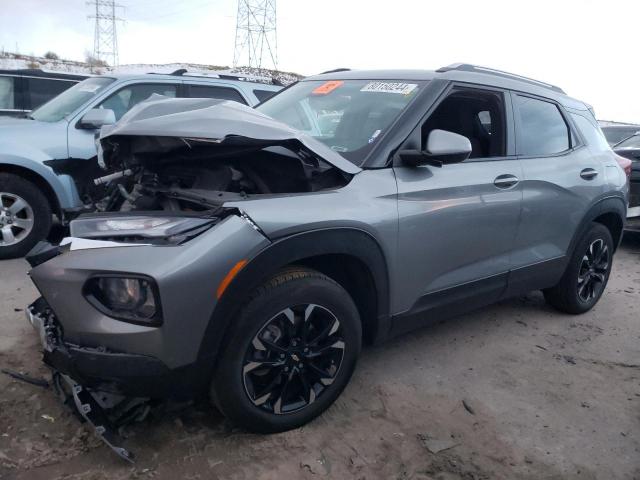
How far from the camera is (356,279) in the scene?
2877 millimetres

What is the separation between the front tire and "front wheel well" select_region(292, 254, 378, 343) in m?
0.15

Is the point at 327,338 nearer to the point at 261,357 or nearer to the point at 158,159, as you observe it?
the point at 261,357

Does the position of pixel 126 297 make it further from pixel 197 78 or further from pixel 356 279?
pixel 197 78

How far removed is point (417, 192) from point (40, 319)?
6.53ft

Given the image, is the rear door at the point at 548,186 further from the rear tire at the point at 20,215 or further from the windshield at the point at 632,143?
the rear tire at the point at 20,215

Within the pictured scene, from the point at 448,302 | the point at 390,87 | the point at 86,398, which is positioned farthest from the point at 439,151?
the point at 86,398

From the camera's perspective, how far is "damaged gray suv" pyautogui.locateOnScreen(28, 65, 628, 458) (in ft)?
7.23

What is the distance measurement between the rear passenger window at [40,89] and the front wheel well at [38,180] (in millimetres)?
3894

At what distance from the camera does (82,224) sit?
8.14 feet

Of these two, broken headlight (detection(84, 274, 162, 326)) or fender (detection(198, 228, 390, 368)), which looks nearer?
broken headlight (detection(84, 274, 162, 326))

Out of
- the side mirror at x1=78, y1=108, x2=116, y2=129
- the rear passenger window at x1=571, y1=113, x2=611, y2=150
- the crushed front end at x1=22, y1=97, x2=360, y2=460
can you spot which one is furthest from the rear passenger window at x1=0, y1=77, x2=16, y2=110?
the rear passenger window at x1=571, y1=113, x2=611, y2=150

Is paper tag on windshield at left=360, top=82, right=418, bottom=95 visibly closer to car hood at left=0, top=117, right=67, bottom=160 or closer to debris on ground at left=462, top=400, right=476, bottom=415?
debris on ground at left=462, top=400, right=476, bottom=415

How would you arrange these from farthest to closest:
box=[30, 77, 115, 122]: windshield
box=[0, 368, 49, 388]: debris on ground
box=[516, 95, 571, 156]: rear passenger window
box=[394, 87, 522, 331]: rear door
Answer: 1. box=[30, 77, 115, 122]: windshield
2. box=[516, 95, 571, 156]: rear passenger window
3. box=[394, 87, 522, 331]: rear door
4. box=[0, 368, 49, 388]: debris on ground

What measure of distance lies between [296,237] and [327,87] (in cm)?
166
